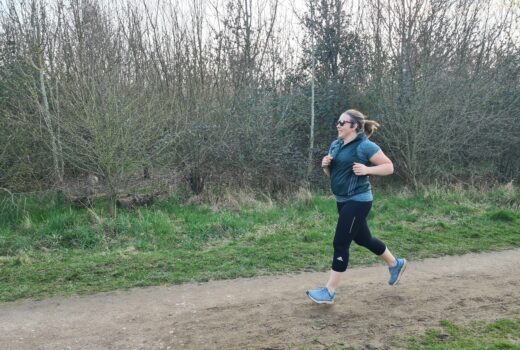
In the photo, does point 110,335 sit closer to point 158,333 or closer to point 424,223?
point 158,333

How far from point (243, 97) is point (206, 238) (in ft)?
19.9

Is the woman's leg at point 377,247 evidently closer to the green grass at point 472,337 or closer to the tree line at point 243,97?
the green grass at point 472,337

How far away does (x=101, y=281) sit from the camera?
16.3ft

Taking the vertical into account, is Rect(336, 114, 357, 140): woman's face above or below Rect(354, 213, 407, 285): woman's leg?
above

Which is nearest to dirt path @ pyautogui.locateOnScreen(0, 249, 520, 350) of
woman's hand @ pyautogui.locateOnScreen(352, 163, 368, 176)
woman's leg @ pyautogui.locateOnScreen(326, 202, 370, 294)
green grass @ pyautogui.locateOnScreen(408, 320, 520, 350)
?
green grass @ pyautogui.locateOnScreen(408, 320, 520, 350)

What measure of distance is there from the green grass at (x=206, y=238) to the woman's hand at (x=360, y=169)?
6.25ft

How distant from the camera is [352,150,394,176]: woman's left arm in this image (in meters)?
3.90

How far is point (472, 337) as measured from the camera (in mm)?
3439

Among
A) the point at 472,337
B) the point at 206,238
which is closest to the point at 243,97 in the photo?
the point at 206,238

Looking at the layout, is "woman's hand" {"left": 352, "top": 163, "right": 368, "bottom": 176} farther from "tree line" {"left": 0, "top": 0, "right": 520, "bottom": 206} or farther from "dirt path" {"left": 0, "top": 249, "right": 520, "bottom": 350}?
"tree line" {"left": 0, "top": 0, "right": 520, "bottom": 206}

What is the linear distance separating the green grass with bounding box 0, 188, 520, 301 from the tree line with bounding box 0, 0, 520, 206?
4.08ft

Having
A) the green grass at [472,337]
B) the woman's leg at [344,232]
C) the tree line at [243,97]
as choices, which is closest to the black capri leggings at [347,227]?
the woman's leg at [344,232]

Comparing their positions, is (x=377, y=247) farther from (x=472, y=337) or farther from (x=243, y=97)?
(x=243, y=97)

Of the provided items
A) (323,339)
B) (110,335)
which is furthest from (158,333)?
(323,339)
